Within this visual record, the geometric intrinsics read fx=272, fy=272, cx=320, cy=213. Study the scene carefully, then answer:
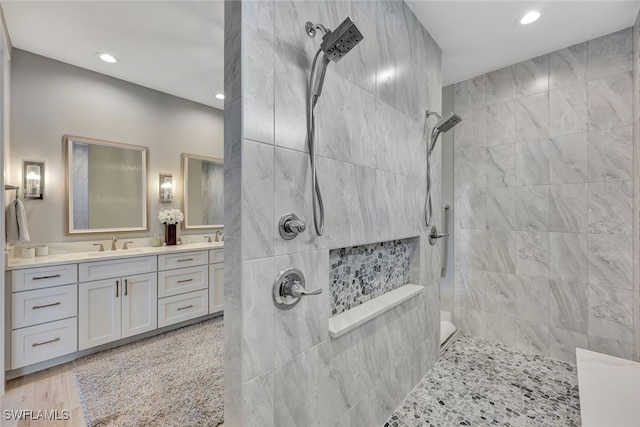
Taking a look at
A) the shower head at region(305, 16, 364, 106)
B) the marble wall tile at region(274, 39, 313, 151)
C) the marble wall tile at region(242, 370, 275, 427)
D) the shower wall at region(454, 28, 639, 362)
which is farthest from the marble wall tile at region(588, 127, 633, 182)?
the marble wall tile at region(242, 370, 275, 427)

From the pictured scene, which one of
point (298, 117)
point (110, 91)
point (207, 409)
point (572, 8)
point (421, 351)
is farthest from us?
point (110, 91)

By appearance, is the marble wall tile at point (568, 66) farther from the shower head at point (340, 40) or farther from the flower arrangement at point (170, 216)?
the flower arrangement at point (170, 216)

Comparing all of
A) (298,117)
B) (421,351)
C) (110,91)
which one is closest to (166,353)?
(421,351)

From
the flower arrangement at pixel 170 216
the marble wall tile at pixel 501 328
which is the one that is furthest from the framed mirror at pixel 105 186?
the marble wall tile at pixel 501 328

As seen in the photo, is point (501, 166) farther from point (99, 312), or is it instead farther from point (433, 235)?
point (99, 312)

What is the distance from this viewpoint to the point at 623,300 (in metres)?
2.16

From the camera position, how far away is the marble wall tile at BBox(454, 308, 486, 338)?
286 cm

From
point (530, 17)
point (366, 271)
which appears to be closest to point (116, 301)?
point (366, 271)

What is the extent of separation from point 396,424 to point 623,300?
2.09 m

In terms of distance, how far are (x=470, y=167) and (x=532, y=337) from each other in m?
1.75

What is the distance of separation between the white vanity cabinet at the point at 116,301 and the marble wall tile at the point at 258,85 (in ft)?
7.98

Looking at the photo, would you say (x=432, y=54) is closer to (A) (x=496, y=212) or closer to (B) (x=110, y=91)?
(A) (x=496, y=212)

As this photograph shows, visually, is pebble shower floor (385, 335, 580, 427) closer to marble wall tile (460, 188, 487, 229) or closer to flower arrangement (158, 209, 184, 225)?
marble wall tile (460, 188, 487, 229)

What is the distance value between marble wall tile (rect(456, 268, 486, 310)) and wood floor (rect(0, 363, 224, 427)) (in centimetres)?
258
